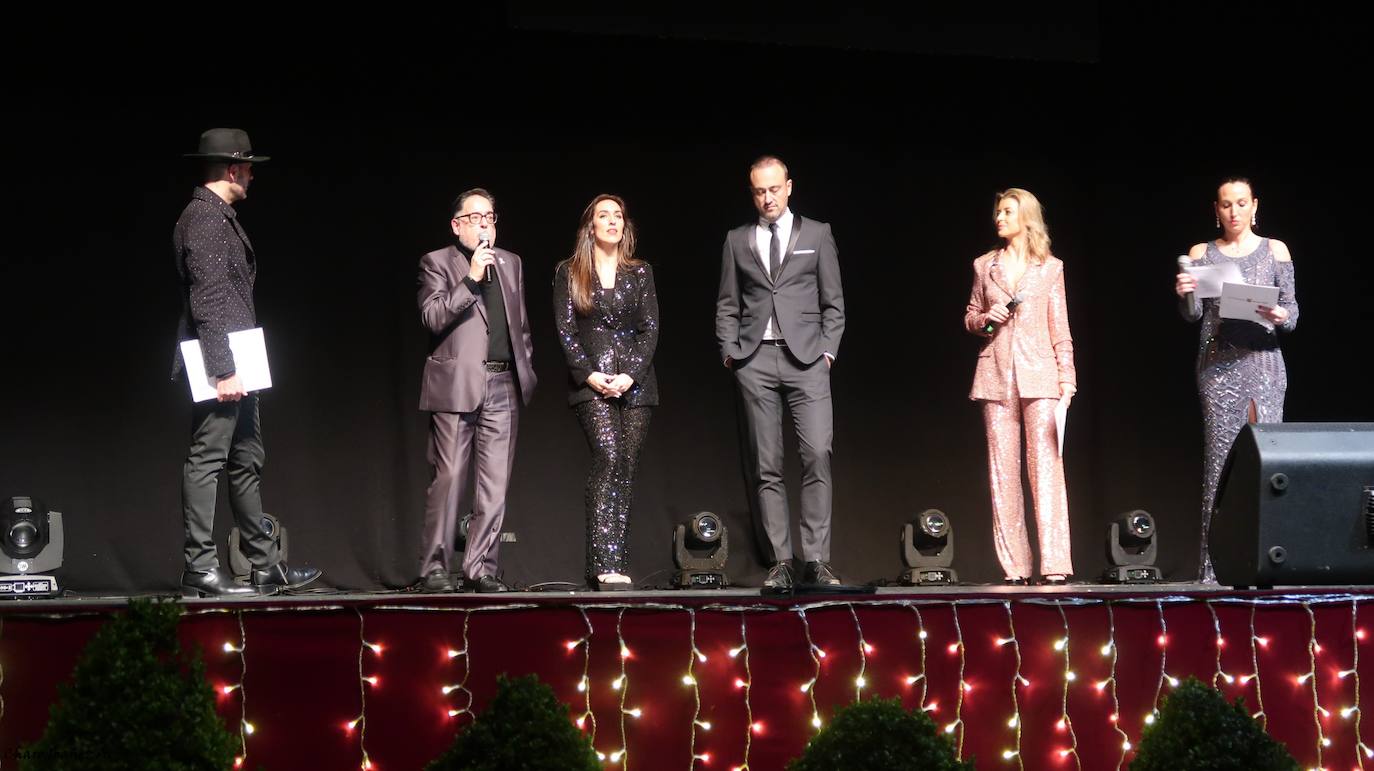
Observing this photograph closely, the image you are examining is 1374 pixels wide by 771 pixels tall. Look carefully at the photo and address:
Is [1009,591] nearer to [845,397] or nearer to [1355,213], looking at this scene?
[845,397]

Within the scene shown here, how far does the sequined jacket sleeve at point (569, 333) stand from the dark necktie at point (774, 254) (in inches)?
30.6

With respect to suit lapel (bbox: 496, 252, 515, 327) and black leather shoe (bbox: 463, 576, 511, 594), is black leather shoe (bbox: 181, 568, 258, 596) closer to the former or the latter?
black leather shoe (bbox: 463, 576, 511, 594)

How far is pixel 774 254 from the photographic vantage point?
213 inches

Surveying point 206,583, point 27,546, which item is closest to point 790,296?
point 206,583

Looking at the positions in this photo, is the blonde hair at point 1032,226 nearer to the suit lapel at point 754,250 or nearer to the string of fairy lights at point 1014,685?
the suit lapel at point 754,250

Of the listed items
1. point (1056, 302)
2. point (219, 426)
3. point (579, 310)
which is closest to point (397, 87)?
point (579, 310)

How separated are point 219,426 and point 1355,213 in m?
5.96

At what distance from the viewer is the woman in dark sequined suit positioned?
531 centimetres

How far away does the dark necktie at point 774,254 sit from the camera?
5.37 m

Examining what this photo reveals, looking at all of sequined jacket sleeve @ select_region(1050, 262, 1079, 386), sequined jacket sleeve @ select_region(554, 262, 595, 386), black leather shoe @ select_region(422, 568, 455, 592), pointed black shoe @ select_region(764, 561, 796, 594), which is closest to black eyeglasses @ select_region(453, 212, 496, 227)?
sequined jacket sleeve @ select_region(554, 262, 595, 386)

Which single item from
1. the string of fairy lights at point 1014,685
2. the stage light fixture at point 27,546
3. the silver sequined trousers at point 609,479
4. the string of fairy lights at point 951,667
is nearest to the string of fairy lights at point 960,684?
the string of fairy lights at point 951,667

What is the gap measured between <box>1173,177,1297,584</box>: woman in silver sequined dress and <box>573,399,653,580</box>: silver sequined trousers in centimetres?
227

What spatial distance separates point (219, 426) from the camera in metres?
4.75

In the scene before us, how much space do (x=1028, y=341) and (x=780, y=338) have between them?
3.72ft
